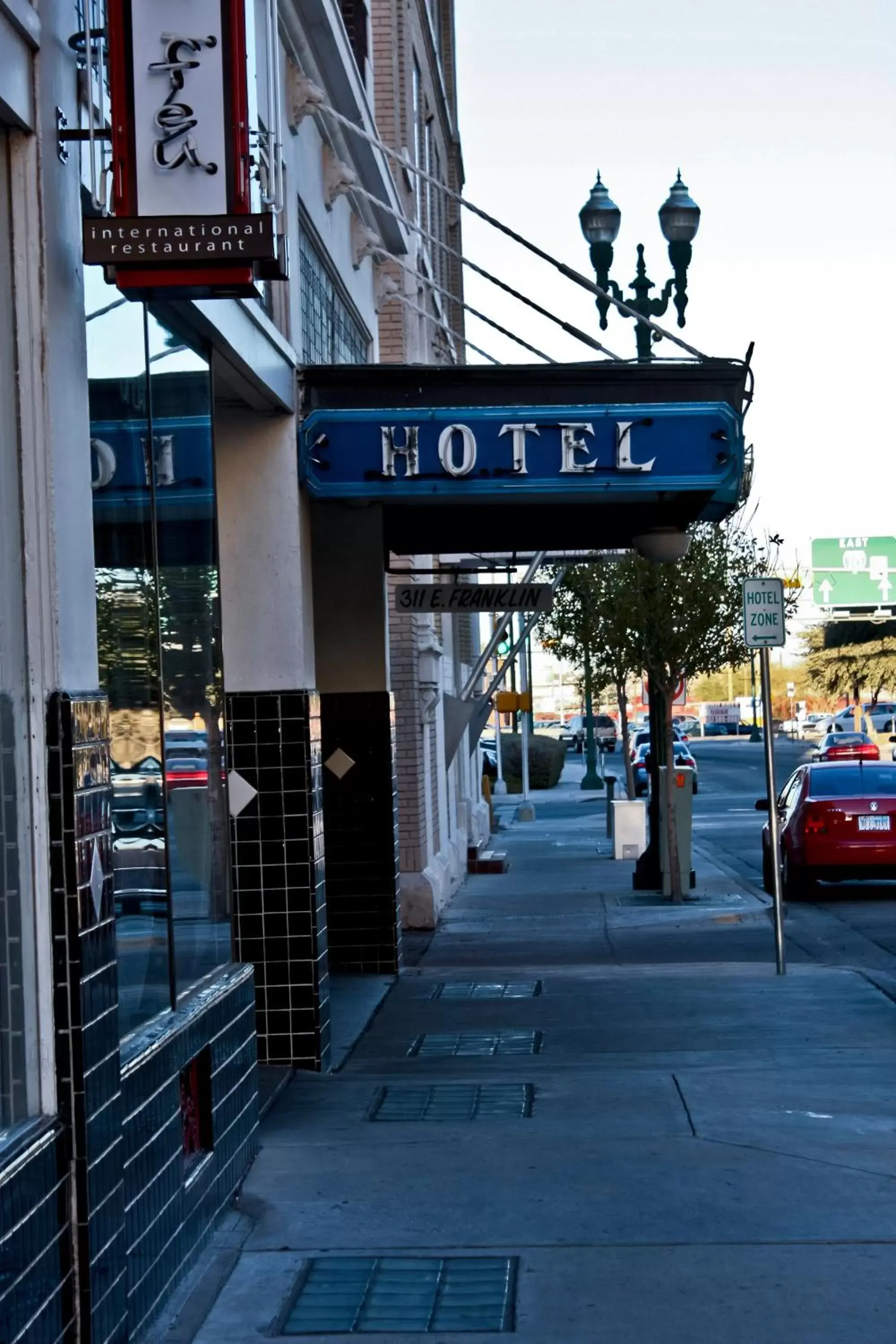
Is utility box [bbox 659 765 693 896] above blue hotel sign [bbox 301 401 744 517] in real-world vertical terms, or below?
below

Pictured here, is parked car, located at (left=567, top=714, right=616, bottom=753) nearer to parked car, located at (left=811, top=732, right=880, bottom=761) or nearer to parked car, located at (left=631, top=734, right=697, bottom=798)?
parked car, located at (left=631, top=734, right=697, bottom=798)

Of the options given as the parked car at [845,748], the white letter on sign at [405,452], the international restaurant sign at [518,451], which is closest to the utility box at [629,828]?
the international restaurant sign at [518,451]

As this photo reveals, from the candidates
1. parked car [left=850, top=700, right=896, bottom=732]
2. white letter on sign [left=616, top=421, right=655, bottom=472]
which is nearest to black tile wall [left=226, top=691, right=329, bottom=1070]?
white letter on sign [left=616, top=421, right=655, bottom=472]

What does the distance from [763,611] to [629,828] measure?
535 inches

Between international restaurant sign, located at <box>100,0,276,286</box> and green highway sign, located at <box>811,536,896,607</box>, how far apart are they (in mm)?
53270

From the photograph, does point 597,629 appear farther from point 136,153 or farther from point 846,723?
point 846,723

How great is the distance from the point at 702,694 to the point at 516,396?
6558 inches

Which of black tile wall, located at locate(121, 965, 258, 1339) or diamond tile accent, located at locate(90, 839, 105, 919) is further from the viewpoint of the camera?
black tile wall, located at locate(121, 965, 258, 1339)

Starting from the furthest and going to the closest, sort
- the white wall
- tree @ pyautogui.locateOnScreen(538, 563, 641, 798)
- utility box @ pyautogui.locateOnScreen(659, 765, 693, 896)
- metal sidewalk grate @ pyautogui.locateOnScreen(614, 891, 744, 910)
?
tree @ pyautogui.locateOnScreen(538, 563, 641, 798) < utility box @ pyautogui.locateOnScreen(659, 765, 693, 896) < metal sidewalk grate @ pyautogui.locateOnScreen(614, 891, 744, 910) < the white wall

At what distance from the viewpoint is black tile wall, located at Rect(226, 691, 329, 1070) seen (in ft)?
29.9

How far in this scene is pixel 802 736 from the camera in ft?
279

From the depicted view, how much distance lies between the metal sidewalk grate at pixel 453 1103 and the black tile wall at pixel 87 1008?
3427mm

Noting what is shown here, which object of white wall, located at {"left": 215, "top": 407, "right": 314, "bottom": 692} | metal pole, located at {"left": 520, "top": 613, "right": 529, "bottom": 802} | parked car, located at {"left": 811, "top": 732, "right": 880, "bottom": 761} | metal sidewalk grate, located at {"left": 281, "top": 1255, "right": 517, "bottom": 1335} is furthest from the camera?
parked car, located at {"left": 811, "top": 732, "right": 880, "bottom": 761}

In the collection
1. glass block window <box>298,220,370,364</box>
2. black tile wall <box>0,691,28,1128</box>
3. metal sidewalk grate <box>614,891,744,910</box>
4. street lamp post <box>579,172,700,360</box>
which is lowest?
metal sidewalk grate <box>614,891,744,910</box>
